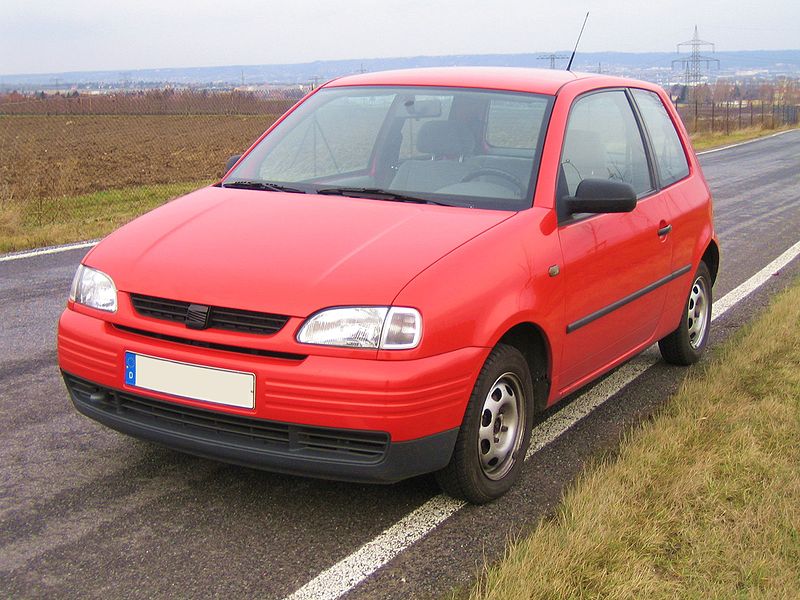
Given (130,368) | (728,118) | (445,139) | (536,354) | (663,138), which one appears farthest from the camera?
(728,118)

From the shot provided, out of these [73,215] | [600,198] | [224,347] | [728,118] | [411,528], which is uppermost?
[728,118]

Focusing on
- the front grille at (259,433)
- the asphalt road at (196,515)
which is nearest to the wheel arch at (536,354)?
the asphalt road at (196,515)

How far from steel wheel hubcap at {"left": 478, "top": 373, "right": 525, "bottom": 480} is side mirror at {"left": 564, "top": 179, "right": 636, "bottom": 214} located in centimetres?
86

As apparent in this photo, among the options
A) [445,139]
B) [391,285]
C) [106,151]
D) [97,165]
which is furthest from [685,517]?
[106,151]

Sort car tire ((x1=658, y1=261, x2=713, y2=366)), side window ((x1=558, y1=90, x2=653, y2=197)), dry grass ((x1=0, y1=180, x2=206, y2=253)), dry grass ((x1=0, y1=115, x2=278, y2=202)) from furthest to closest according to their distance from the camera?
dry grass ((x1=0, y1=115, x2=278, y2=202))
dry grass ((x1=0, y1=180, x2=206, y2=253))
car tire ((x1=658, y1=261, x2=713, y2=366))
side window ((x1=558, y1=90, x2=653, y2=197))

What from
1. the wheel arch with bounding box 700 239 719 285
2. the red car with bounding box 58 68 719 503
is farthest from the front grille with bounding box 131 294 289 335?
the wheel arch with bounding box 700 239 719 285

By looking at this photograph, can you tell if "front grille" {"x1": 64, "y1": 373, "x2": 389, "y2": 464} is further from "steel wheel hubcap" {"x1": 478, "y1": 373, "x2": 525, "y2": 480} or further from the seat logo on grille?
"steel wheel hubcap" {"x1": 478, "y1": 373, "x2": 525, "y2": 480}

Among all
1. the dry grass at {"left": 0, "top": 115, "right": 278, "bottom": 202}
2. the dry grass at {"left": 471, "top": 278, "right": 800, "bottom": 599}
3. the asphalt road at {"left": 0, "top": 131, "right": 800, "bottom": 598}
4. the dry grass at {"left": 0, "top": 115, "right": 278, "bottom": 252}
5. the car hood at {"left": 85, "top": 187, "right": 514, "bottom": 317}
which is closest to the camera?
the dry grass at {"left": 471, "top": 278, "right": 800, "bottom": 599}

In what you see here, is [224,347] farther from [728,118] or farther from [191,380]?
[728,118]

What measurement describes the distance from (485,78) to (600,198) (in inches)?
42.8

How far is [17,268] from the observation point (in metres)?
8.47

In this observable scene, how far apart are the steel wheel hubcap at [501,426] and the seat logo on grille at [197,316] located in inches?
42.1

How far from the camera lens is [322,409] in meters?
3.24

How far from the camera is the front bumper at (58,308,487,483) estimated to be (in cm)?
323
